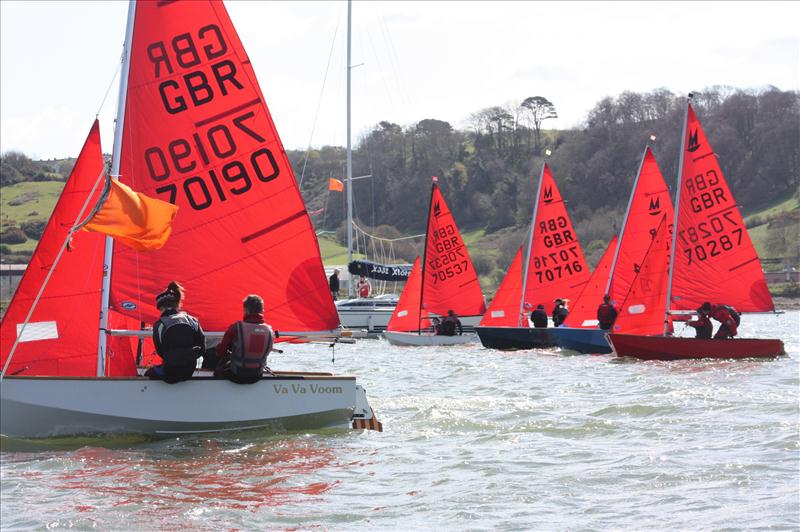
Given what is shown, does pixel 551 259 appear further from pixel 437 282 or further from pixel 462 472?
pixel 462 472

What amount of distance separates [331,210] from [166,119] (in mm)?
92800

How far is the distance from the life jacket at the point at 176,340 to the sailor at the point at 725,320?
12233mm

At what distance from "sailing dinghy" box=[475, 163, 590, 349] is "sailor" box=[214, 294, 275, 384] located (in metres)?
18.5

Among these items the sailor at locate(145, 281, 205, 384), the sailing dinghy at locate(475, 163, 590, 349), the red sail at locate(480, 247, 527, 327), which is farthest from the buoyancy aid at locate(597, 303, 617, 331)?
the sailor at locate(145, 281, 205, 384)

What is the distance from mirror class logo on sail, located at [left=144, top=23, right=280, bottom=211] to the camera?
11461mm

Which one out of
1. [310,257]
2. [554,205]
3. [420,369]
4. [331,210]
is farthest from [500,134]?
[310,257]

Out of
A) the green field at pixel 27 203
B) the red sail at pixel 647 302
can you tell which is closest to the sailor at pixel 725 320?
the red sail at pixel 647 302

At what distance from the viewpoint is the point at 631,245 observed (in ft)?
86.3

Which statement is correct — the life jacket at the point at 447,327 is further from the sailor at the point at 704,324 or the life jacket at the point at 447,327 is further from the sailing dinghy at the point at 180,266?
the sailing dinghy at the point at 180,266

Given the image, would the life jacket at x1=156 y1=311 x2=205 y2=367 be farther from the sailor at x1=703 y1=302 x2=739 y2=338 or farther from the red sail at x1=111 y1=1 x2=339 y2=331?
the sailor at x1=703 y1=302 x2=739 y2=338

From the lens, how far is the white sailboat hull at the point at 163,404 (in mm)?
9922

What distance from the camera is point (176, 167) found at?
11.5 meters

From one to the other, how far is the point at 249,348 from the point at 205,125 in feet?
8.85

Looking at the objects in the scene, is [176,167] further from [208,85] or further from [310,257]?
[310,257]
